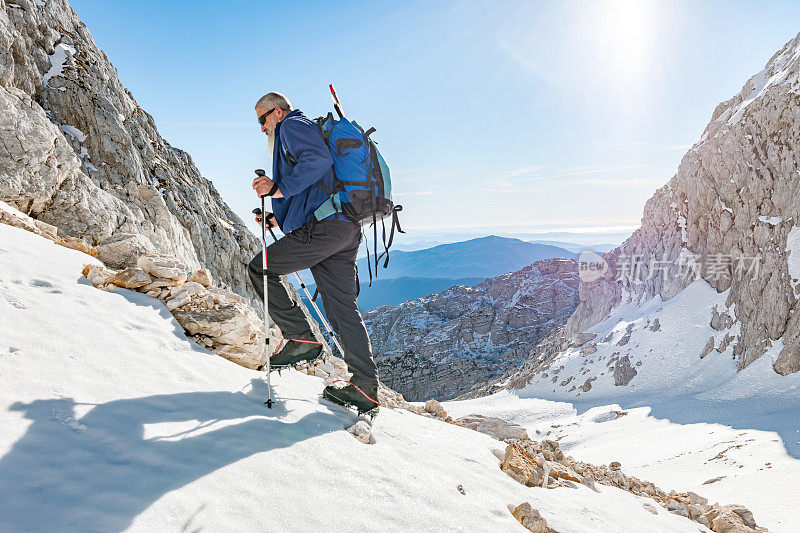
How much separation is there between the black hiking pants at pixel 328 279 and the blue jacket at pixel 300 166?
223mm

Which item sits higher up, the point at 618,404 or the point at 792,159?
the point at 792,159

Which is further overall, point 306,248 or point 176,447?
point 306,248

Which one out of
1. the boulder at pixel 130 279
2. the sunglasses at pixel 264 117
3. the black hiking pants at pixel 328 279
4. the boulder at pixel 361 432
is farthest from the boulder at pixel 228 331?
the sunglasses at pixel 264 117

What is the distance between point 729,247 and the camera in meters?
36.5

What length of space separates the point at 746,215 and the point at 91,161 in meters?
47.0

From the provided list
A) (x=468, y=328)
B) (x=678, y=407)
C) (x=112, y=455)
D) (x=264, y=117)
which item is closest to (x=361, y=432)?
(x=112, y=455)

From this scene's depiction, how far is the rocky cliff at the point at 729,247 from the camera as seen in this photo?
28797 mm

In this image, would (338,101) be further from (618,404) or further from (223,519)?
(618,404)

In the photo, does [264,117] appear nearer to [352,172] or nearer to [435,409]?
[352,172]

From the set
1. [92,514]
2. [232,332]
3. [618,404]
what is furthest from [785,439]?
[92,514]

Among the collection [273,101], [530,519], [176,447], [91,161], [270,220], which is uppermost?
[91,161]

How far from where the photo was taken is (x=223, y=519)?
254cm

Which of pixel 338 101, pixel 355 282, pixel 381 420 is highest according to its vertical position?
pixel 338 101

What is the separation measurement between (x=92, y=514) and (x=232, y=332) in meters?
3.72
